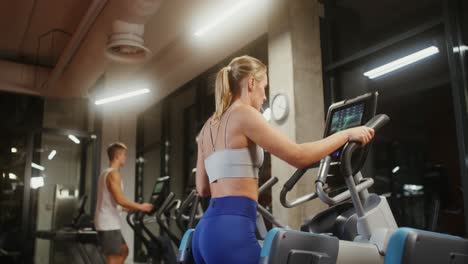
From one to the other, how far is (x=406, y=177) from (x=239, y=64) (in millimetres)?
2295

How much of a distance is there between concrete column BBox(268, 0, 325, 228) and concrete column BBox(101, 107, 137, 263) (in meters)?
4.27

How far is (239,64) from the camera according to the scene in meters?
1.91

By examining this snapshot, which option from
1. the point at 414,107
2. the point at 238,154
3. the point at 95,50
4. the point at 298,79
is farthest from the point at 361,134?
the point at 95,50

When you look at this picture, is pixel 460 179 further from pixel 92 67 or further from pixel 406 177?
pixel 92 67

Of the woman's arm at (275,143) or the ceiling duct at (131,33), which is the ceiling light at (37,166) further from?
the woman's arm at (275,143)

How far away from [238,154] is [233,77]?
1.11 feet

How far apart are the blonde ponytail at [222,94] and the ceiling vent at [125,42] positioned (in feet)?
10.9

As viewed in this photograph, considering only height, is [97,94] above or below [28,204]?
above

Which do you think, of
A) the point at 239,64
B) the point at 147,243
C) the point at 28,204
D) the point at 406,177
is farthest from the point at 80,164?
the point at 239,64

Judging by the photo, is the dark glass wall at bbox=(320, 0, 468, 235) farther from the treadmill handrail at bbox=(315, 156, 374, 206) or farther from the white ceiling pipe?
the white ceiling pipe

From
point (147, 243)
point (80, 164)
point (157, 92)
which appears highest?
point (157, 92)

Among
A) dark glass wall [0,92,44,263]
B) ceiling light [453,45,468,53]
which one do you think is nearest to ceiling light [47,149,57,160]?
dark glass wall [0,92,44,263]

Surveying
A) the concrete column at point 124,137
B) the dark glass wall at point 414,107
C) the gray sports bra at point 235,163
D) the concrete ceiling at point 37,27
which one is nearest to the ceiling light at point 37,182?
the concrete column at point 124,137

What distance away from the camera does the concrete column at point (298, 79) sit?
4207mm
